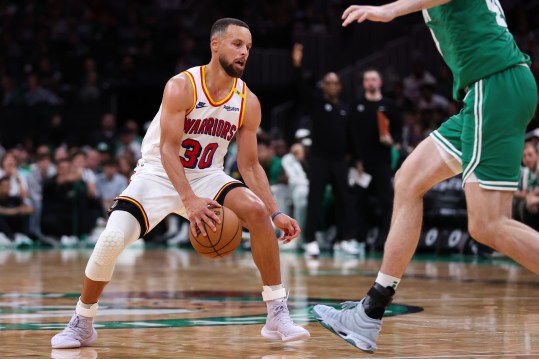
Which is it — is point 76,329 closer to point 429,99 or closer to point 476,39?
point 476,39

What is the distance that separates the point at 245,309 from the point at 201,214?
6.23 ft

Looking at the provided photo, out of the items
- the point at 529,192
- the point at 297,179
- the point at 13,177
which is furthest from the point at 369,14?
the point at 13,177

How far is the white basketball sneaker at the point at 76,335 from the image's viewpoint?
5.22 m

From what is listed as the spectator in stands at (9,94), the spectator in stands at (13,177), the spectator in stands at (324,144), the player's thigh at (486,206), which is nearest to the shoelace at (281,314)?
the player's thigh at (486,206)

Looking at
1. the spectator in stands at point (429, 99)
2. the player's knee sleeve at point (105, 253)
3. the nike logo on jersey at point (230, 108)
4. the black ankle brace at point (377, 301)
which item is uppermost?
the spectator in stands at point (429, 99)

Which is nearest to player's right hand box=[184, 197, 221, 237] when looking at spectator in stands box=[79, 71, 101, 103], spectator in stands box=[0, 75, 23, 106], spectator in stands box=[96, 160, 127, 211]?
spectator in stands box=[96, 160, 127, 211]

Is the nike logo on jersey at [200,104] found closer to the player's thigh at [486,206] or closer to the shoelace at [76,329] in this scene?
the shoelace at [76,329]

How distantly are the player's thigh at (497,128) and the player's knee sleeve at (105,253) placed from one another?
1.80 metres

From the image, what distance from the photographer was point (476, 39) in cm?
482

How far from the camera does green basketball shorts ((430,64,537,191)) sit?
4.67 meters

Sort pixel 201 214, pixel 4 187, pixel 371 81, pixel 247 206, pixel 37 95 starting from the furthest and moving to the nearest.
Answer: pixel 37 95 → pixel 4 187 → pixel 371 81 → pixel 247 206 → pixel 201 214

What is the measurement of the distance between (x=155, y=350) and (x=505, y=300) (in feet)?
10.8

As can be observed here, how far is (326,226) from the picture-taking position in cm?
1572

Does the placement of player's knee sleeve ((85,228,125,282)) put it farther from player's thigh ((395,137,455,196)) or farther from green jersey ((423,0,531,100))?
green jersey ((423,0,531,100))
